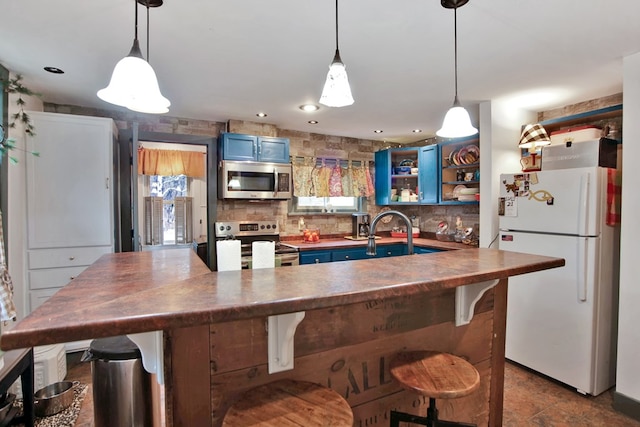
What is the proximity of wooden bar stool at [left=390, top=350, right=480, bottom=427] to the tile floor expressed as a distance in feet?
4.13

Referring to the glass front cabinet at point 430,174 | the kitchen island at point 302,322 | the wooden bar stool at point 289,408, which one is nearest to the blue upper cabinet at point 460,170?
the glass front cabinet at point 430,174

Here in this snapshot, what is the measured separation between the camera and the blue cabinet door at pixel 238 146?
3557mm

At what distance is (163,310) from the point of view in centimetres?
79

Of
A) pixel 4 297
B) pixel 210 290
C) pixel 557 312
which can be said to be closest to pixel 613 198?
pixel 557 312

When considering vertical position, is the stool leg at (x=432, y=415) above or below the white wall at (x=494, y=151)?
below

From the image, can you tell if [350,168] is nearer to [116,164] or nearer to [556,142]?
[556,142]

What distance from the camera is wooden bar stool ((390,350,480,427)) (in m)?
1.11

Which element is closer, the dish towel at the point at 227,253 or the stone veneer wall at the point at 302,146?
the dish towel at the point at 227,253

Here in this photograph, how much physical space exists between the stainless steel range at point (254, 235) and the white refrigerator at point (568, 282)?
2.15 m

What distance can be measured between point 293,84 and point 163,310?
2254 millimetres

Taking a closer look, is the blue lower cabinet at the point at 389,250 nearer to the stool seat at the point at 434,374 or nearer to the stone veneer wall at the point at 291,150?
the stone veneer wall at the point at 291,150

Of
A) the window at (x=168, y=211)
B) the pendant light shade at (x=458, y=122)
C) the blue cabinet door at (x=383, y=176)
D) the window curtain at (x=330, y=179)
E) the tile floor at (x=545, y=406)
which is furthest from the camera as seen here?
the blue cabinet door at (x=383, y=176)

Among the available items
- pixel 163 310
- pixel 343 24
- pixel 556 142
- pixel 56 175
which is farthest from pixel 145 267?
pixel 556 142

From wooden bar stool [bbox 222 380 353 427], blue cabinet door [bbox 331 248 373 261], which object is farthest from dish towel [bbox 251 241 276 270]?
blue cabinet door [bbox 331 248 373 261]
